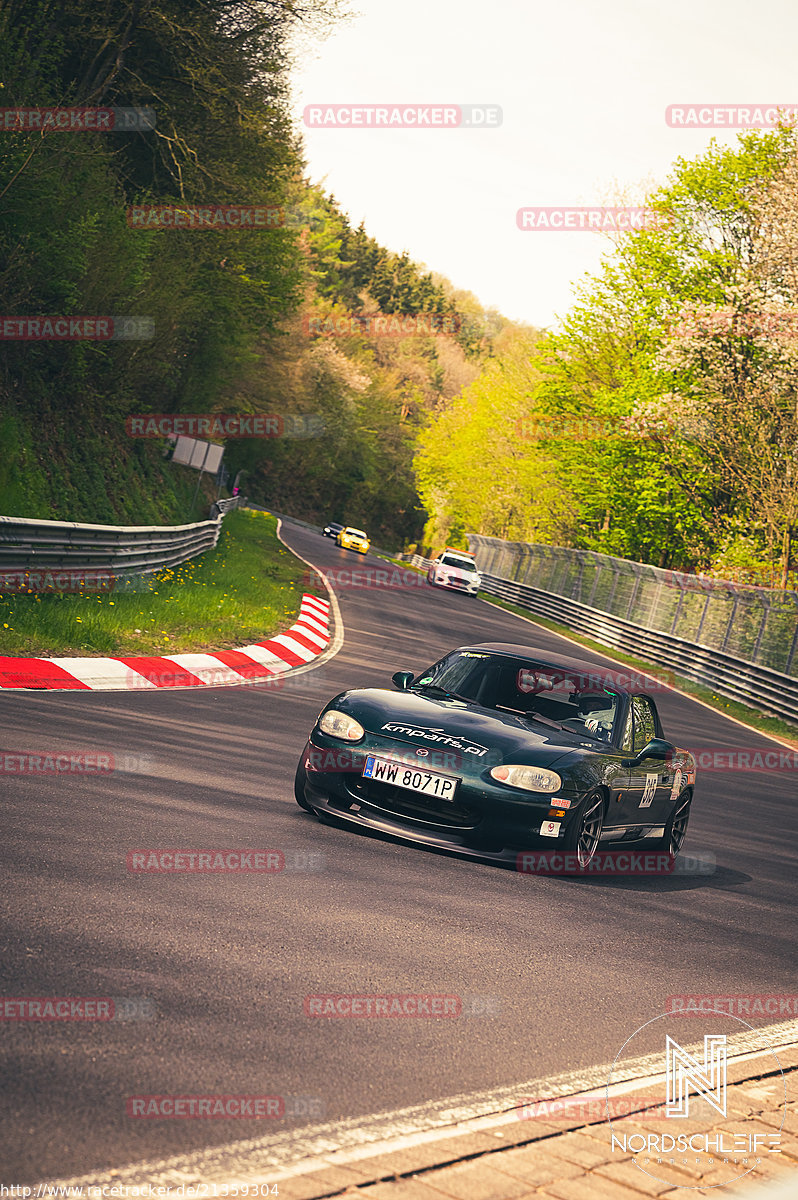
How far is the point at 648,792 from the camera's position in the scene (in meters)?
9.09

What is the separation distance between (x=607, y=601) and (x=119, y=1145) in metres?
39.6

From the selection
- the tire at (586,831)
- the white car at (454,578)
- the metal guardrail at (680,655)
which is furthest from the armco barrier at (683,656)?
the tire at (586,831)

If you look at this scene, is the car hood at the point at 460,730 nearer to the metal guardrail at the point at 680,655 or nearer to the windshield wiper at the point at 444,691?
the windshield wiper at the point at 444,691

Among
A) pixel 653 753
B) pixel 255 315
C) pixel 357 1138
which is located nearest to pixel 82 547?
pixel 653 753

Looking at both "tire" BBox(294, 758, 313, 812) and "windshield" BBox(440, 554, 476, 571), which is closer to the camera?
"tire" BBox(294, 758, 313, 812)

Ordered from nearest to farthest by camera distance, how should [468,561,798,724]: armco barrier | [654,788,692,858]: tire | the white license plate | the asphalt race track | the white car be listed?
the asphalt race track
the white license plate
[654,788,692,858]: tire
[468,561,798,724]: armco barrier
the white car

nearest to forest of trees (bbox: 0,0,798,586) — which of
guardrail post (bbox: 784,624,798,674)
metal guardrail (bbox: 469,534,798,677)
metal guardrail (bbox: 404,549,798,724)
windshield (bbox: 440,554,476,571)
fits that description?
metal guardrail (bbox: 469,534,798,677)

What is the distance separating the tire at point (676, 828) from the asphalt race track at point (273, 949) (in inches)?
15.1

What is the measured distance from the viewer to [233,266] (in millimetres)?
40594

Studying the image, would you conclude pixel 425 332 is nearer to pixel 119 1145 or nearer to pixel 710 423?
pixel 710 423

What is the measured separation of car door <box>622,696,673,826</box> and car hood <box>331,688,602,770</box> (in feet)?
1.85

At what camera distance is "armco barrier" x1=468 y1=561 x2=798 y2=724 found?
27766mm

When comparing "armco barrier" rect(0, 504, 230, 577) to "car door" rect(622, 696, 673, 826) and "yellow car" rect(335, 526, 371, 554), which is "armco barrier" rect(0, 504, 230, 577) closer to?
"car door" rect(622, 696, 673, 826)

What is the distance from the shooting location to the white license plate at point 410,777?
25.1 ft
